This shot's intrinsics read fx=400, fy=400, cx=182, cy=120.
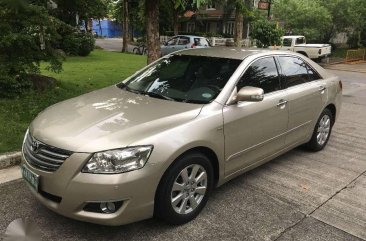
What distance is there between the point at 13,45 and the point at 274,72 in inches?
175

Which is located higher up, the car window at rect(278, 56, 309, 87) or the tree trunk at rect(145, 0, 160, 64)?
the tree trunk at rect(145, 0, 160, 64)

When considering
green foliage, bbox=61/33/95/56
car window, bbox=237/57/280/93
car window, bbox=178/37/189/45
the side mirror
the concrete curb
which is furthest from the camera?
car window, bbox=178/37/189/45

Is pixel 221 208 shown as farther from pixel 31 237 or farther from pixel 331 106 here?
pixel 331 106

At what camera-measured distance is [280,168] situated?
16.7 feet

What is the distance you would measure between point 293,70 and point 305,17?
76.7ft

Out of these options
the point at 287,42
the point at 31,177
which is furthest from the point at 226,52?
the point at 287,42

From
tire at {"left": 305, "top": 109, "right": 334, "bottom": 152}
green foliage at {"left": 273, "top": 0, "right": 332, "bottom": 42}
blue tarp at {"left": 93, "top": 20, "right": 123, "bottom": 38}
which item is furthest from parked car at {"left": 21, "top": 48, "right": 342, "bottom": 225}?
blue tarp at {"left": 93, "top": 20, "right": 123, "bottom": 38}

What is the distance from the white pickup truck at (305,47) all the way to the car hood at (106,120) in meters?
19.1

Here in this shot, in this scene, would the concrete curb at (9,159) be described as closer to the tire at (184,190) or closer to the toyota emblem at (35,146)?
the toyota emblem at (35,146)

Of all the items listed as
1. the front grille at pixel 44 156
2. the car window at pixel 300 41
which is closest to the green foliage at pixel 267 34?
the car window at pixel 300 41

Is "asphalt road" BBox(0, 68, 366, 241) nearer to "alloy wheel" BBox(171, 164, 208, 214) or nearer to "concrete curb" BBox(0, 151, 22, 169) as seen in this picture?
"alloy wheel" BBox(171, 164, 208, 214)

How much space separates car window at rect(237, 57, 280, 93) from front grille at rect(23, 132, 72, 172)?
1.93 m

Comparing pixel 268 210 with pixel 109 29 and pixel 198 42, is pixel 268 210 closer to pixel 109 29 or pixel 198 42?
pixel 198 42

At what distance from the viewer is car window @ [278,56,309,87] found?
4.87 m
